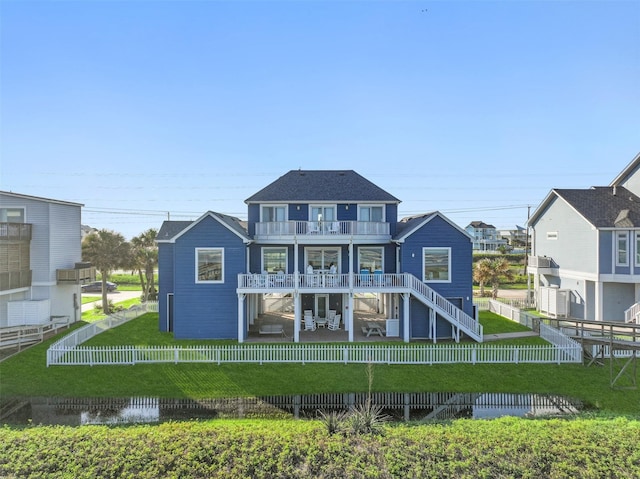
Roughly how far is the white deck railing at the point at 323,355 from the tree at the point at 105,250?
13.8 meters

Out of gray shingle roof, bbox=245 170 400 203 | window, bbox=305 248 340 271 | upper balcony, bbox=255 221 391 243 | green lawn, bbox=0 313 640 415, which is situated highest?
gray shingle roof, bbox=245 170 400 203

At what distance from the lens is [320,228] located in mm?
19578

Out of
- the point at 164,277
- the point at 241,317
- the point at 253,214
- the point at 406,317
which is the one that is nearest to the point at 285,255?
the point at 253,214

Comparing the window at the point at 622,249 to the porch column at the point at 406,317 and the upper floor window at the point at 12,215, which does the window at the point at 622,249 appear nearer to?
the porch column at the point at 406,317

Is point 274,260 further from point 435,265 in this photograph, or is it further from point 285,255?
point 435,265

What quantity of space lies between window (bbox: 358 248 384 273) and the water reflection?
9127 millimetres

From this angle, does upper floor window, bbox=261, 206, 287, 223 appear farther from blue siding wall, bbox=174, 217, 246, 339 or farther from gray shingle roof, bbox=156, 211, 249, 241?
blue siding wall, bbox=174, 217, 246, 339

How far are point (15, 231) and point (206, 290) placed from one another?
39.7 feet

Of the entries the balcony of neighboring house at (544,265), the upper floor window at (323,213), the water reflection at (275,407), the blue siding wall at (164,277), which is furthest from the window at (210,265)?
the balcony of neighboring house at (544,265)

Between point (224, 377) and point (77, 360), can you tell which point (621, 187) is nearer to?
point (224, 377)

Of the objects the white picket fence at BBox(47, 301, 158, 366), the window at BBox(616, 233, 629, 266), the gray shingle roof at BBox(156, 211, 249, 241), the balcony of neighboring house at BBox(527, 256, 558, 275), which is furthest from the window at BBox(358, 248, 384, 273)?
the white picket fence at BBox(47, 301, 158, 366)

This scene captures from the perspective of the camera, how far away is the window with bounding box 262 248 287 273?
20.9 meters

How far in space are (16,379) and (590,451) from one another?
61.5 ft

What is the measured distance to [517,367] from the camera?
14.6 m
